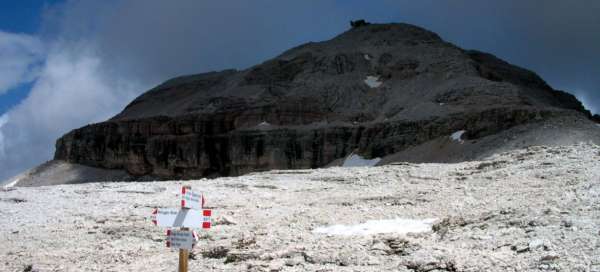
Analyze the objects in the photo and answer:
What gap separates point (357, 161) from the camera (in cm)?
4159

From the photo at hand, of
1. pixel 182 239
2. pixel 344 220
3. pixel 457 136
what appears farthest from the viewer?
pixel 457 136

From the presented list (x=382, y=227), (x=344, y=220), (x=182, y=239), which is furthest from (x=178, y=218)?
(x=344, y=220)

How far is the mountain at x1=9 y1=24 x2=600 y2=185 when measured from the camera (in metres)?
35.9

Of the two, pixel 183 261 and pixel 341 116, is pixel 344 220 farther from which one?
pixel 341 116

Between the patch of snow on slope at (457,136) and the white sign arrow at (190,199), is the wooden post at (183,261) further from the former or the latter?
the patch of snow on slope at (457,136)

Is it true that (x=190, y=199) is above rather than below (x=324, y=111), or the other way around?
below

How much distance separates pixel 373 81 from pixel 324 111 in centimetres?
1015

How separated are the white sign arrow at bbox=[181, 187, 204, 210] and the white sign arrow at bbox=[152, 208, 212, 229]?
0.24ft

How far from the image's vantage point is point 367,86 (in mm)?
61281

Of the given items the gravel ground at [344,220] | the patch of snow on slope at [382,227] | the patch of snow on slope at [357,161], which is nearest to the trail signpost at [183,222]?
the gravel ground at [344,220]

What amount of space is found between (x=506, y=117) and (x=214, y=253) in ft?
93.7

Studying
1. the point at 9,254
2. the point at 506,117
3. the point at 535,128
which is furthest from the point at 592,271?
the point at 506,117

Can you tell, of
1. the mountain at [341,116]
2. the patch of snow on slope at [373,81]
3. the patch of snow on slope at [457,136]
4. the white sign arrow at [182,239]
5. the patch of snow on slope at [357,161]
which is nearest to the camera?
the white sign arrow at [182,239]

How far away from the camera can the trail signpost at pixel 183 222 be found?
7.37m
